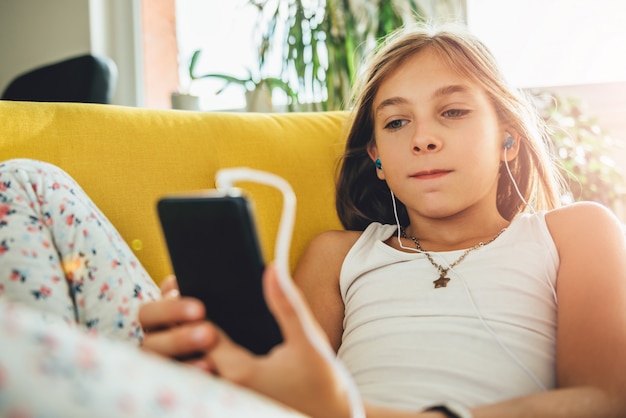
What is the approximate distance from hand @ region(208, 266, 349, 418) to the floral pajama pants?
37 millimetres

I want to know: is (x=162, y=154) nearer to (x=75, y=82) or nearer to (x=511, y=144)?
(x=511, y=144)

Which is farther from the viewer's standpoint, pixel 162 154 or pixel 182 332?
pixel 162 154

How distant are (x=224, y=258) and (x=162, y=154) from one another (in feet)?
2.21

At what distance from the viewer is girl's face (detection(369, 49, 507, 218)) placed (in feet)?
3.58

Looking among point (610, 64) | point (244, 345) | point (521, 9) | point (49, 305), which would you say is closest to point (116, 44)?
point (521, 9)

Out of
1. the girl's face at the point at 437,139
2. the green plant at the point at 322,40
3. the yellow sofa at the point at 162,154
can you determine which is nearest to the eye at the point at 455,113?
the girl's face at the point at 437,139

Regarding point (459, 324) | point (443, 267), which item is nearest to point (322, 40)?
point (443, 267)

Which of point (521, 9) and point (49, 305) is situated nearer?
point (49, 305)

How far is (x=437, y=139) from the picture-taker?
1.08 meters

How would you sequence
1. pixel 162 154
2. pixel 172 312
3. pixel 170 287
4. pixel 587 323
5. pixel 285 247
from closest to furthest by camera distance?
pixel 285 247 → pixel 172 312 → pixel 170 287 → pixel 587 323 → pixel 162 154

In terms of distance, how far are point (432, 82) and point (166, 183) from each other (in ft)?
1.77

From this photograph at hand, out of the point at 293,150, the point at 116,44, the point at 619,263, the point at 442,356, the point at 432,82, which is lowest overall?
the point at 442,356

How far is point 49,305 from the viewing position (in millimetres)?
740

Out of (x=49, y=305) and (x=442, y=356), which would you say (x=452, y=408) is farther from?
(x=49, y=305)
